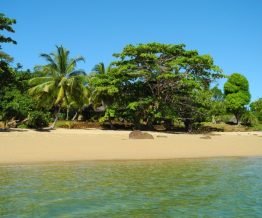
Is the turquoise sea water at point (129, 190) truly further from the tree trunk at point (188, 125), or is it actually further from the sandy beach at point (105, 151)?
the tree trunk at point (188, 125)

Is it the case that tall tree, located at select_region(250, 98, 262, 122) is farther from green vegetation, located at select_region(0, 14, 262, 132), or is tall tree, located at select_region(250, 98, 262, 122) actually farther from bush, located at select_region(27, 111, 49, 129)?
bush, located at select_region(27, 111, 49, 129)

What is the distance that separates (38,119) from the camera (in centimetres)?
3105

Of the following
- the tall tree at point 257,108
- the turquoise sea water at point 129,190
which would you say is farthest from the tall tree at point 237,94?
the turquoise sea water at point 129,190

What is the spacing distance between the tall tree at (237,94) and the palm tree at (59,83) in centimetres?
2479

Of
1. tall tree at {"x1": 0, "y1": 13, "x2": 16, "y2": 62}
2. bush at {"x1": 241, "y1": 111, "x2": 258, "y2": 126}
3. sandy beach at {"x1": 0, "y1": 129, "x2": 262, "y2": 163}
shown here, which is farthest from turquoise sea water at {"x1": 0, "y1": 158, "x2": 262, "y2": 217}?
bush at {"x1": 241, "y1": 111, "x2": 258, "y2": 126}

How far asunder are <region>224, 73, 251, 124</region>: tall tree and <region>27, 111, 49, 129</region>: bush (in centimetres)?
2737

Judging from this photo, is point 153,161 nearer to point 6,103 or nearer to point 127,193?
point 127,193

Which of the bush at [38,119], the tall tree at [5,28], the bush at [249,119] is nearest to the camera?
the tall tree at [5,28]

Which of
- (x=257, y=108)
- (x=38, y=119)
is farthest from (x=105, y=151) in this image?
(x=257, y=108)

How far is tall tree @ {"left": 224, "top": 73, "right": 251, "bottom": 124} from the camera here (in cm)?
5235

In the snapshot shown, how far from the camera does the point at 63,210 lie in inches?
243

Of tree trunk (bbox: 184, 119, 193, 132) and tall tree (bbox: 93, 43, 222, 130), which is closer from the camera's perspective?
tall tree (bbox: 93, 43, 222, 130)

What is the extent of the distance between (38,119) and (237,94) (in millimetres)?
30057

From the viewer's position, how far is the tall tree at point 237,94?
5235cm
